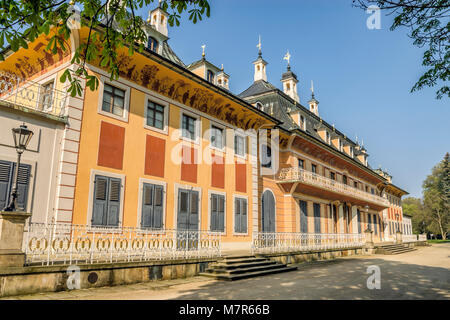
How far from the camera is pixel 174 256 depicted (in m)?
10.8

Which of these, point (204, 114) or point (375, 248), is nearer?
point (204, 114)

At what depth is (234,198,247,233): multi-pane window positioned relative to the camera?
16.3m

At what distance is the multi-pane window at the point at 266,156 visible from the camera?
64.5ft

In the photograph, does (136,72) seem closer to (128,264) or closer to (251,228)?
(128,264)

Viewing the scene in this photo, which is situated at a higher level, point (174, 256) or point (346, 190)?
point (346, 190)

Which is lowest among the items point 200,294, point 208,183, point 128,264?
point 200,294

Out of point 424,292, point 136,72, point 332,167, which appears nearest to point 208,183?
point 136,72

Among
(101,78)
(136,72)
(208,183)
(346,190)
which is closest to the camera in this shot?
(101,78)

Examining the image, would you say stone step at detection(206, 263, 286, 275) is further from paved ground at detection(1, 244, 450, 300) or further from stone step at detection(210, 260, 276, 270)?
paved ground at detection(1, 244, 450, 300)

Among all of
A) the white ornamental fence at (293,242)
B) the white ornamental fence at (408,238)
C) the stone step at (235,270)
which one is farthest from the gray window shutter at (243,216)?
the white ornamental fence at (408,238)

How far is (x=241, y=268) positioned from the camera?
11.7 meters

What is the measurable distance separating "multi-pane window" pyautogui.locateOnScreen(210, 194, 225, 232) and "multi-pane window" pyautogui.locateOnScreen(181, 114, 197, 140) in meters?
3.03

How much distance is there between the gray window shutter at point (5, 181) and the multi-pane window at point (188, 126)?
22.4ft

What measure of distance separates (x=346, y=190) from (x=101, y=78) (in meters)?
21.5
